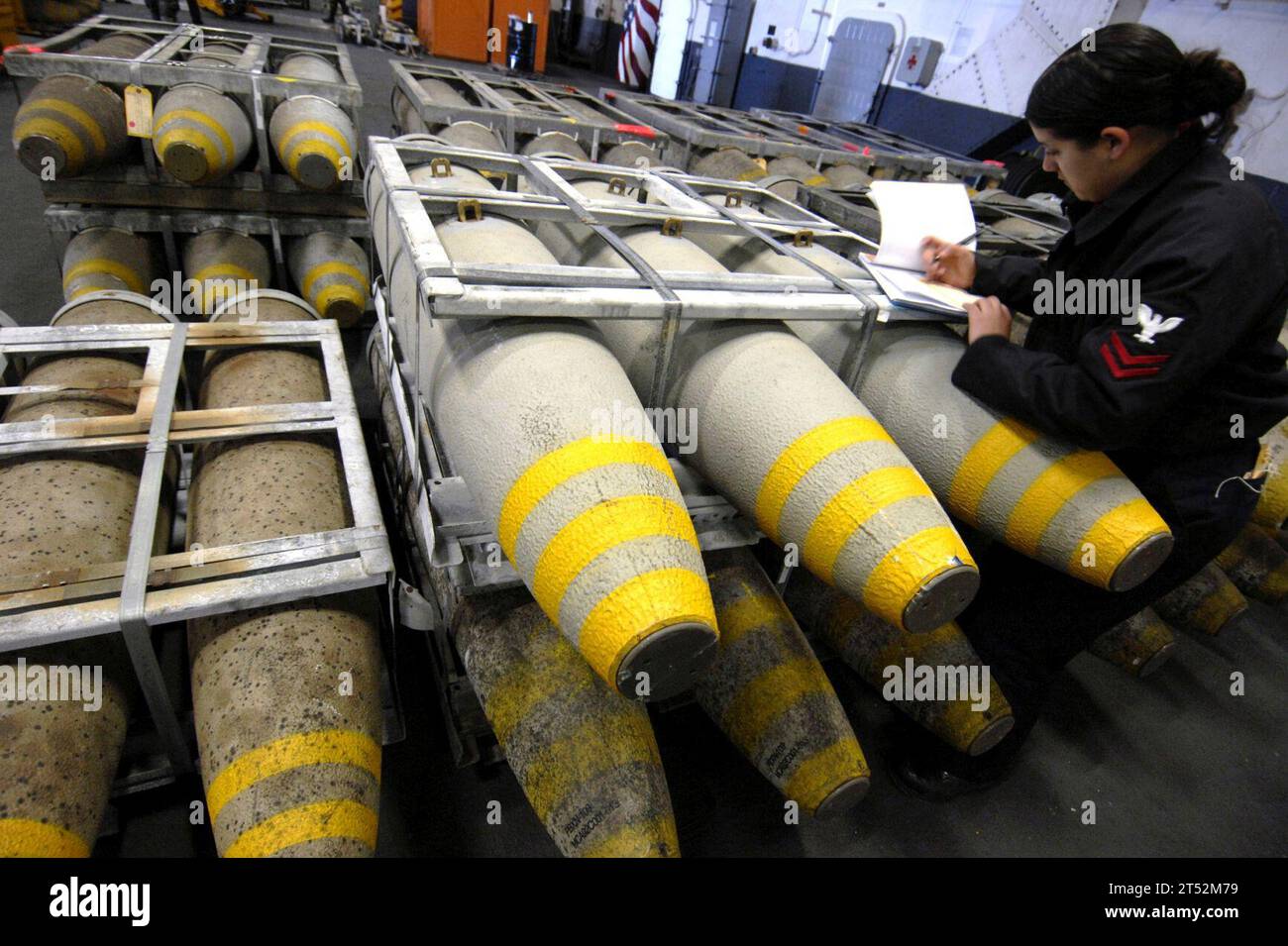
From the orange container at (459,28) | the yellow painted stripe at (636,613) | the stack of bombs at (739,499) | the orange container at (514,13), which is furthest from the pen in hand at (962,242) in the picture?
the orange container at (459,28)

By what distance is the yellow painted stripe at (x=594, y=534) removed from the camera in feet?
3.46

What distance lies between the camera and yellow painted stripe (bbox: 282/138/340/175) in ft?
9.32

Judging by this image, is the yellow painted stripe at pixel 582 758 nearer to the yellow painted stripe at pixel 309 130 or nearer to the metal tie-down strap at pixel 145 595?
the metal tie-down strap at pixel 145 595

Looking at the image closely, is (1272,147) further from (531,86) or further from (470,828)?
(470,828)

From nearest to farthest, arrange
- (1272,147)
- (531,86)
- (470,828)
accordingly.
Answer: (470,828) < (1272,147) < (531,86)

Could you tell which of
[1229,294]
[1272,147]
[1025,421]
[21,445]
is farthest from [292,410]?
[1272,147]

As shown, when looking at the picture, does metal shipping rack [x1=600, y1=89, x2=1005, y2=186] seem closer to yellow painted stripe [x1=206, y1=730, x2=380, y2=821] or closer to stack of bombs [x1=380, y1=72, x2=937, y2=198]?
stack of bombs [x1=380, y1=72, x2=937, y2=198]

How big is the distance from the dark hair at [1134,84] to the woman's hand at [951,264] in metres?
0.42

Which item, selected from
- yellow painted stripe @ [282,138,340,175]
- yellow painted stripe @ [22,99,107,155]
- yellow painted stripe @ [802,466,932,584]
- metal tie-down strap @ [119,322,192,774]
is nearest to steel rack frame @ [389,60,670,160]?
yellow painted stripe @ [282,138,340,175]

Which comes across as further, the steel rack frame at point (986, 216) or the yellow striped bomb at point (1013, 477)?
the steel rack frame at point (986, 216)

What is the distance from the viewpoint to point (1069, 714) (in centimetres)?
239

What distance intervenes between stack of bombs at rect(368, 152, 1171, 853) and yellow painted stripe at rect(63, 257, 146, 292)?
6.71ft

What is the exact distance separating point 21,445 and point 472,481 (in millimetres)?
1101
